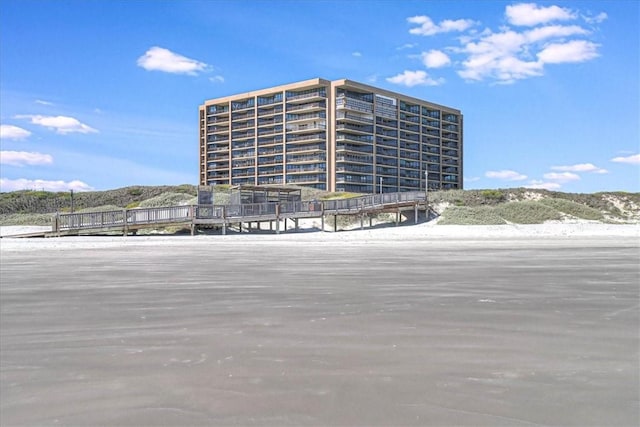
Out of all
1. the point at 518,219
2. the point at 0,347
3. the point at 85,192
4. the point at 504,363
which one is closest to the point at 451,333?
the point at 504,363

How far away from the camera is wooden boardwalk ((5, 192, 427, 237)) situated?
28.0m

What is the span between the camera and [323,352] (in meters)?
4.20

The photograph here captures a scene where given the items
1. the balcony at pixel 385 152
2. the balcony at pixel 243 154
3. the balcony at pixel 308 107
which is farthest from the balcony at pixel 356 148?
the balcony at pixel 243 154

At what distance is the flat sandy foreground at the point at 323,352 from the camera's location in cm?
298

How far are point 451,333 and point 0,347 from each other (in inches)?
164

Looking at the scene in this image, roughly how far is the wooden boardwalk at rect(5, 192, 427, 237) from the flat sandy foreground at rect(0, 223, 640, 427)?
19.9 m

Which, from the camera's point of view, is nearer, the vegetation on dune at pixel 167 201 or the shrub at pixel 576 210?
the shrub at pixel 576 210

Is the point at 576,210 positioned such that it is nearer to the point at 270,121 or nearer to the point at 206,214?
the point at 206,214

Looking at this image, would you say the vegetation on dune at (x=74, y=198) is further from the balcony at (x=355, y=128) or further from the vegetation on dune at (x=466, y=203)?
the balcony at (x=355, y=128)

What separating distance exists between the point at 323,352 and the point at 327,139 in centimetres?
7776

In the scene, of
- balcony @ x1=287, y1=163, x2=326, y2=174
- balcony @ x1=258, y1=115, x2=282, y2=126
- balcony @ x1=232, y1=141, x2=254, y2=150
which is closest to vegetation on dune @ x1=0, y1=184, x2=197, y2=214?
balcony @ x1=287, y1=163, x2=326, y2=174

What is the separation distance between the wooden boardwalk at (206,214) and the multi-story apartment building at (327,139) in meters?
46.1

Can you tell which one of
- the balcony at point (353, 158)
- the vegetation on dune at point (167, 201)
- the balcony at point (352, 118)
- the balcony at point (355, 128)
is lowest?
the vegetation on dune at point (167, 201)

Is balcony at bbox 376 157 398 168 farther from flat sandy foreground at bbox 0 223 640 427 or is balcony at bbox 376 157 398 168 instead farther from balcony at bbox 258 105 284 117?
flat sandy foreground at bbox 0 223 640 427
